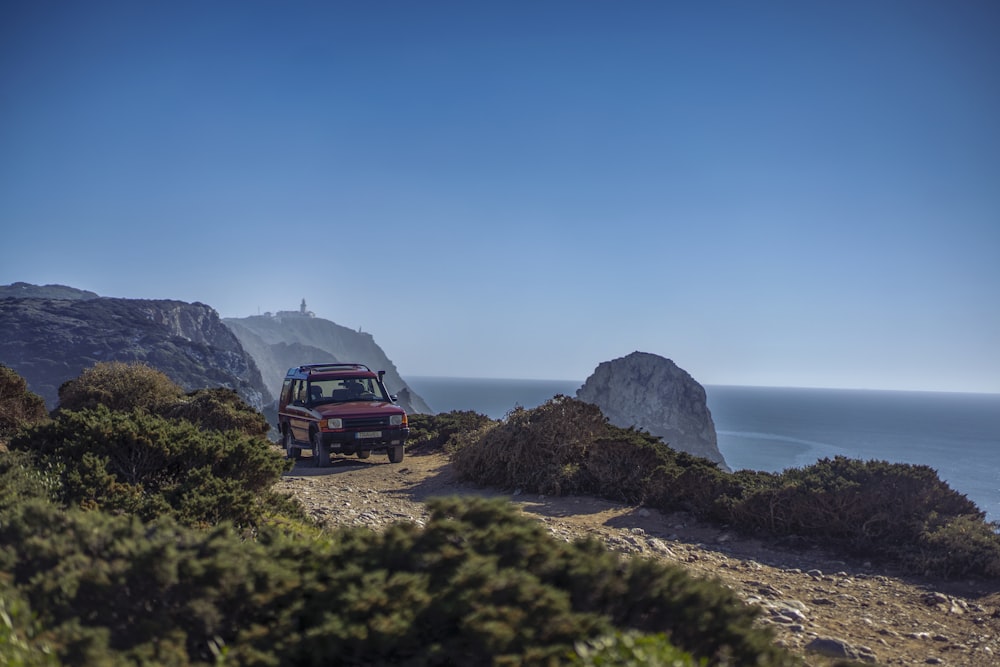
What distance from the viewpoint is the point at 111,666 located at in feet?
7.94

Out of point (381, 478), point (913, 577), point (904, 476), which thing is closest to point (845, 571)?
point (913, 577)

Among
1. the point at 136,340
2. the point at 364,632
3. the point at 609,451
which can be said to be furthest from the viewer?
the point at 136,340

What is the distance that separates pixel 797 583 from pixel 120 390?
15508 millimetres

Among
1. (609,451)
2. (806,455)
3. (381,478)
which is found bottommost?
(806,455)

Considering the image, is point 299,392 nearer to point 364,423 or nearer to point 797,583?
point 364,423

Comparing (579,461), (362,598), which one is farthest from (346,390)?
(362,598)

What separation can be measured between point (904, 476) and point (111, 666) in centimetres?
917

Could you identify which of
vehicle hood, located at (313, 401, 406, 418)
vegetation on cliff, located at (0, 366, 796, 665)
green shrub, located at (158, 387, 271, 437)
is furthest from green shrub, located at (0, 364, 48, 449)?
vegetation on cliff, located at (0, 366, 796, 665)

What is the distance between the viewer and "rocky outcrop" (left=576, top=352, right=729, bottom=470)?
49.2 metres

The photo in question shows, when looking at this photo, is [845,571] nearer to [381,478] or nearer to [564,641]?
[564,641]

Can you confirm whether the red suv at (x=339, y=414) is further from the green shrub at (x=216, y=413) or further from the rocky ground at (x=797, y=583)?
the rocky ground at (x=797, y=583)

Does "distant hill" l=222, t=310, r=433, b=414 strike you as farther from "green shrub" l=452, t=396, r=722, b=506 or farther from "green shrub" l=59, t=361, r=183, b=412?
"green shrub" l=452, t=396, r=722, b=506

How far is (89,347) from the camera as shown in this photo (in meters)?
55.6

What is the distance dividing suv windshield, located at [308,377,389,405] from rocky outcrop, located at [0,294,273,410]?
35068 millimetres
